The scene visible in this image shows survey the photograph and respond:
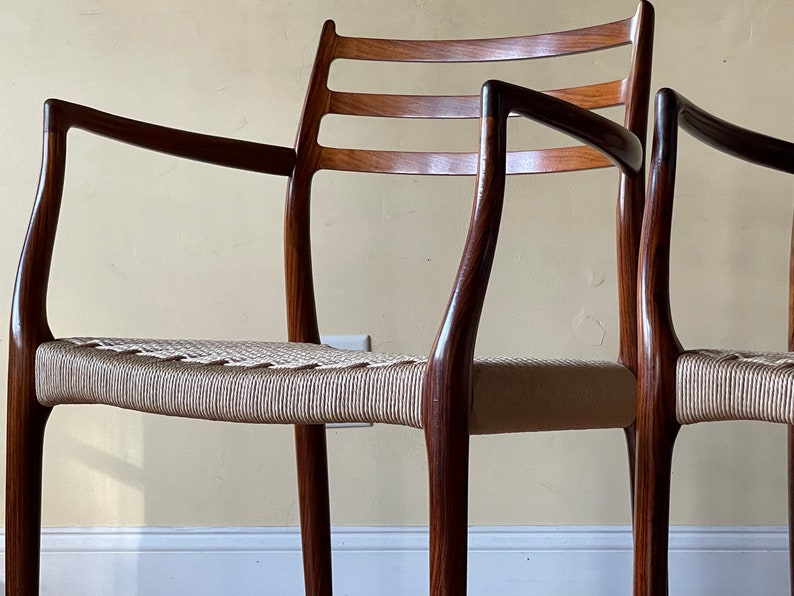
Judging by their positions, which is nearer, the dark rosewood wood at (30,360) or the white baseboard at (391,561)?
the dark rosewood wood at (30,360)

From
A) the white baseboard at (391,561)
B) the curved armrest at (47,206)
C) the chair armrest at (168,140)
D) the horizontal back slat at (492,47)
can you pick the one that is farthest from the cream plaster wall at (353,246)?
the curved armrest at (47,206)

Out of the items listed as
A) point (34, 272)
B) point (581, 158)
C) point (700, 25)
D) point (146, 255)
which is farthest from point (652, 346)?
point (146, 255)

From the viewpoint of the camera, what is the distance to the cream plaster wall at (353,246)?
4.32 ft

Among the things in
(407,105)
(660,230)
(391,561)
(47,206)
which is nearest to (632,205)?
(660,230)

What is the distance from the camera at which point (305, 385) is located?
680 mm

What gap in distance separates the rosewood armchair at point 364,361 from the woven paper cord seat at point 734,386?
0.37 ft

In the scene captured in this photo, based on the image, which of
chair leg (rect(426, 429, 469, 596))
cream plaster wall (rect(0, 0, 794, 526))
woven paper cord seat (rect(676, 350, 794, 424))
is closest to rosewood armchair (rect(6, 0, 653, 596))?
chair leg (rect(426, 429, 469, 596))

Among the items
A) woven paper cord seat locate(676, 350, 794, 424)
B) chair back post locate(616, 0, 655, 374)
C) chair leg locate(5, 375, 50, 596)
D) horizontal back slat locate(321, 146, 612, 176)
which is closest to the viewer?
woven paper cord seat locate(676, 350, 794, 424)

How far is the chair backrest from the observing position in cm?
95

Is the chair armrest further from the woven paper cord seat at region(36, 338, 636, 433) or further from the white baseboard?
the white baseboard

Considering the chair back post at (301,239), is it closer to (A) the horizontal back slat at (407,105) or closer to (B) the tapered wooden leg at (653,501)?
(A) the horizontal back slat at (407,105)

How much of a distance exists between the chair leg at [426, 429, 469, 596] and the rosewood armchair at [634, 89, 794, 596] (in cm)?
16

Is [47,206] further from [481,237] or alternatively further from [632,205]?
[632,205]

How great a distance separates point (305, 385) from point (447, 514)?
15 centimetres
